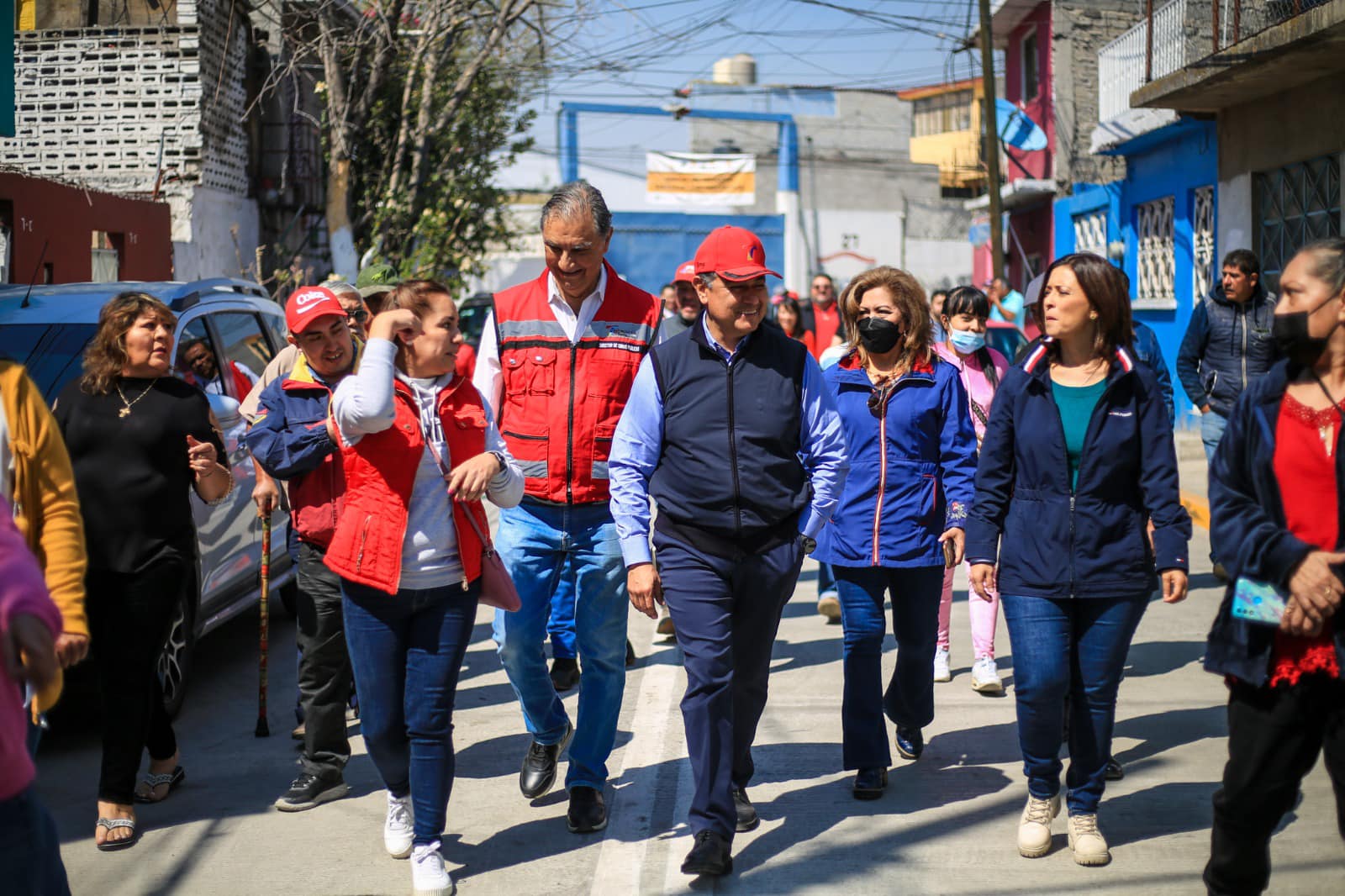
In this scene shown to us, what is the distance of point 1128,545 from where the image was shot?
175 inches

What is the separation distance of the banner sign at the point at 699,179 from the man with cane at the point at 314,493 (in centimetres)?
3903

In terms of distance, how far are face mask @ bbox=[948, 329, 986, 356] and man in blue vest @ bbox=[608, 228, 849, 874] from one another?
2.52 m

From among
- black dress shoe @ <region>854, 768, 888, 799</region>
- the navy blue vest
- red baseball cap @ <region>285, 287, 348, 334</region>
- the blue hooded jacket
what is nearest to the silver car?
red baseball cap @ <region>285, 287, 348, 334</region>

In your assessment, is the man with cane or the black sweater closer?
the man with cane

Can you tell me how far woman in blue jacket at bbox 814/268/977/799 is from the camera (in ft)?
17.3

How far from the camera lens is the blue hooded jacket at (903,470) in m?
5.38

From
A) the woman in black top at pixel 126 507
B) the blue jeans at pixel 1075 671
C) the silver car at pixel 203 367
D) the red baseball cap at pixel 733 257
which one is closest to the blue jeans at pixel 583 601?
the red baseball cap at pixel 733 257

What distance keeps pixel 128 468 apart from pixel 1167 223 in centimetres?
1718

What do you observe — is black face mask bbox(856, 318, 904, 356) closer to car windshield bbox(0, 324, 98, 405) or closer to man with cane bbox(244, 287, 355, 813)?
man with cane bbox(244, 287, 355, 813)

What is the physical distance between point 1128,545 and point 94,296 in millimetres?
5197

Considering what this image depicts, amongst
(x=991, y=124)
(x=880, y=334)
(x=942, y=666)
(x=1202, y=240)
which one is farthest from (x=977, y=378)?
(x=991, y=124)

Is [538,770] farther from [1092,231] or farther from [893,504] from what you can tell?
[1092,231]

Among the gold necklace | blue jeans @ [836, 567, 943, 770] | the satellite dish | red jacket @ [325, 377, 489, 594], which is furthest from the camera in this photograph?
the satellite dish

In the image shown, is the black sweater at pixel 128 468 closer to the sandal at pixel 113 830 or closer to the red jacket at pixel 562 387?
the sandal at pixel 113 830
